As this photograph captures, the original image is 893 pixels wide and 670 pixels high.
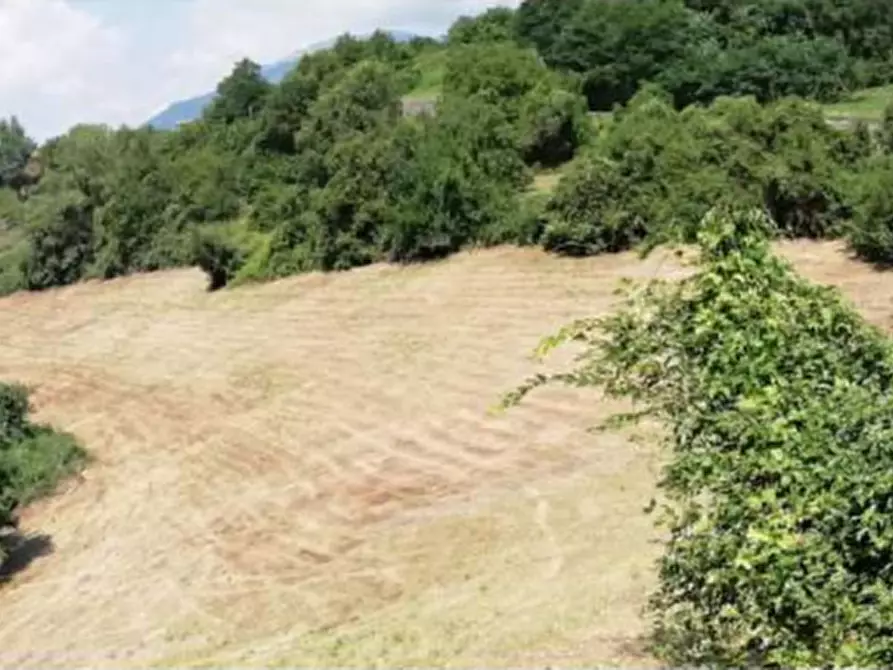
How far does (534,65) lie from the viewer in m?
37.1

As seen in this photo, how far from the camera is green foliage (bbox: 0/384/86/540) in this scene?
19.0m

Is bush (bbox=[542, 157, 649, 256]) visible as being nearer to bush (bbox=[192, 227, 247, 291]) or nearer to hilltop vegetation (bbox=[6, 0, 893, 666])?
hilltop vegetation (bbox=[6, 0, 893, 666])

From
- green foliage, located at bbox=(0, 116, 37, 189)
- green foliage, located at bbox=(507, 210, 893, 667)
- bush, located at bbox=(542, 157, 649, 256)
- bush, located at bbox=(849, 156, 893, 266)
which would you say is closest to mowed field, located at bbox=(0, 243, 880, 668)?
bush, located at bbox=(849, 156, 893, 266)

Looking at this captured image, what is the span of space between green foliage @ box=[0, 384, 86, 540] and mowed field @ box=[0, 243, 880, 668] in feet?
1.43

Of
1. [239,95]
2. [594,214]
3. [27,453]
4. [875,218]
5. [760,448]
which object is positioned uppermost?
[239,95]

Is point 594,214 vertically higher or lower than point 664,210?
higher

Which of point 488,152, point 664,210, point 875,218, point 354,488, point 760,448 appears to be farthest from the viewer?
point 488,152

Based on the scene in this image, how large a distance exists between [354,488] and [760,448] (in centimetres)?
1150

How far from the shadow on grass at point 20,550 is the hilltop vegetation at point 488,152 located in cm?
1257

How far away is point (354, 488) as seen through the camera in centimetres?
1753

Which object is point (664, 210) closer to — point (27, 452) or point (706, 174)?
point (706, 174)

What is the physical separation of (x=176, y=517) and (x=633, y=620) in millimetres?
8802

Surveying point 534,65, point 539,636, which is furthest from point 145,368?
point 539,636

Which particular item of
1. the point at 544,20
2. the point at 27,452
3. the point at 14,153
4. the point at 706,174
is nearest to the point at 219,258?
the point at 706,174
